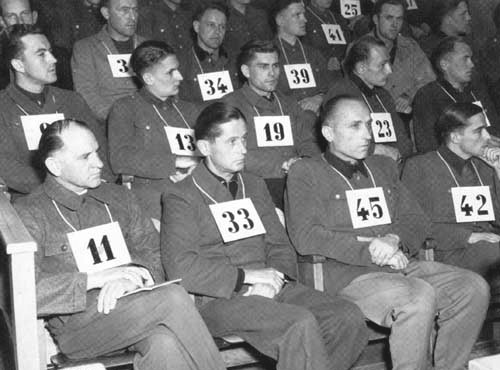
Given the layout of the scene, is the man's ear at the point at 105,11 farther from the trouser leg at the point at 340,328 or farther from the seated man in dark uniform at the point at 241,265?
the trouser leg at the point at 340,328

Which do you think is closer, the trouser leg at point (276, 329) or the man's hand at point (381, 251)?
the trouser leg at point (276, 329)

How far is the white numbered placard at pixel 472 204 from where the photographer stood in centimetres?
416

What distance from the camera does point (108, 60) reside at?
16.9ft

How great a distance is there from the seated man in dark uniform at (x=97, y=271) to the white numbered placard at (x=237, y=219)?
30 cm

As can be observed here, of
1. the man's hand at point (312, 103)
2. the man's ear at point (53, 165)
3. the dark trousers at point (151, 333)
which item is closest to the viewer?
the dark trousers at point (151, 333)

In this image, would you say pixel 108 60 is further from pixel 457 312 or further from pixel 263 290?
pixel 457 312

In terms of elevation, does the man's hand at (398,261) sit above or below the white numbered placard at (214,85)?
below

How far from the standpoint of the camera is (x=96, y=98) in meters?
4.96

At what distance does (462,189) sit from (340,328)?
1.34 metres

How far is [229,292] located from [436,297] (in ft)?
3.46

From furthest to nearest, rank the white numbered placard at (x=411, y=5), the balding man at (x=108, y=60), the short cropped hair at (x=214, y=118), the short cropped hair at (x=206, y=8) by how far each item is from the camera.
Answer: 1. the white numbered placard at (x=411, y=5)
2. the short cropped hair at (x=206, y=8)
3. the balding man at (x=108, y=60)
4. the short cropped hair at (x=214, y=118)

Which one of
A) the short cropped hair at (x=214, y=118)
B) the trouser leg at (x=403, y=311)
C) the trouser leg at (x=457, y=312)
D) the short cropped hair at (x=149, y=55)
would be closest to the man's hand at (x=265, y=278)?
the trouser leg at (x=403, y=311)

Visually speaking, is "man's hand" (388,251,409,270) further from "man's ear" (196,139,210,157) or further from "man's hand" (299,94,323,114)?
"man's hand" (299,94,323,114)

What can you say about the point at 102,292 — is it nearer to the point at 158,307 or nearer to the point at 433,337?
the point at 158,307
